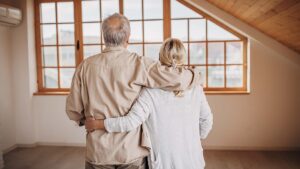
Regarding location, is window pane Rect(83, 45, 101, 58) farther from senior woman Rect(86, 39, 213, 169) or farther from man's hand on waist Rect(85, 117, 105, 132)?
man's hand on waist Rect(85, 117, 105, 132)

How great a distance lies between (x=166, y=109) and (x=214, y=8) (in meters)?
2.89

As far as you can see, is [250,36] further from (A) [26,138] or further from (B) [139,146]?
(A) [26,138]

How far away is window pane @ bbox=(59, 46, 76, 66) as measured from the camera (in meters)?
4.77

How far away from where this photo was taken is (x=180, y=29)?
454 centimetres

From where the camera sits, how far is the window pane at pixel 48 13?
15.6 ft

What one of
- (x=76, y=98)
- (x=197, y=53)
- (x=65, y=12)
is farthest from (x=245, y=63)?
(x=76, y=98)

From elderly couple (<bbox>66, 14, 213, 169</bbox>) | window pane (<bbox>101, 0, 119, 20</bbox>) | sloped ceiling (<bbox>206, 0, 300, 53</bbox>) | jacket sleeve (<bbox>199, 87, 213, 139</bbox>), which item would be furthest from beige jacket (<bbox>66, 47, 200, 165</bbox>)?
window pane (<bbox>101, 0, 119, 20</bbox>)

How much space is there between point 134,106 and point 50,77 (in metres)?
Answer: 3.58

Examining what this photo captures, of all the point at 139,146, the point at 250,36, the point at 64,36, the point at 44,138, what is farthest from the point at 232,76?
the point at 139,146

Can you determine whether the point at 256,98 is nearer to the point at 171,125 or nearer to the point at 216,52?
the point at 216,52

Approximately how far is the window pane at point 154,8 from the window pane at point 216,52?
0.82 m

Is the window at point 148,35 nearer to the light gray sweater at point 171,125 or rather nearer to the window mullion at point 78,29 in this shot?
the window mullion at point 78,29

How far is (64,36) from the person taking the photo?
4770 millimetres

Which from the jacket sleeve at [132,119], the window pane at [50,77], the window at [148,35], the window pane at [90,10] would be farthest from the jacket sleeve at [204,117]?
the window pane at [50,77]
